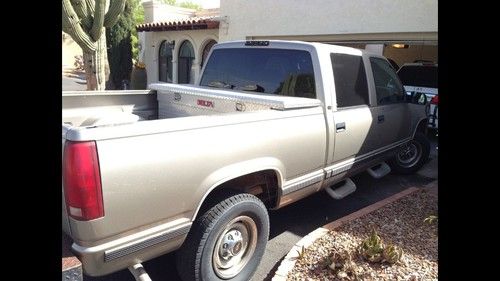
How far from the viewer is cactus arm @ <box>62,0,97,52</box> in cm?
820

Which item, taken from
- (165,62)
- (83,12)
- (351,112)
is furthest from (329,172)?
(165,62)

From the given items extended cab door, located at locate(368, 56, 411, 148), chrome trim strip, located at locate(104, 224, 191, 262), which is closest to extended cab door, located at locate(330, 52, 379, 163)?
extended cab door, located at locate(368, 56, 411, 148)

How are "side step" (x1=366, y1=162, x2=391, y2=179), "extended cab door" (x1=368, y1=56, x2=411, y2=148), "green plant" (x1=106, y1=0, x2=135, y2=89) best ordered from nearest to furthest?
"extended cab door" (x1=368, y1=56, x2=411, y2=148) → "side step" (x1=366, y1=162, x2=391, y2=179) → "green plant" (x1=106, y1=0, x2=135, y2=89)

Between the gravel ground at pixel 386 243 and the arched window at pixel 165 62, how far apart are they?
552 inches

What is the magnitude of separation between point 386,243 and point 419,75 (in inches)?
284

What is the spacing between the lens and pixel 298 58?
4.19 meters

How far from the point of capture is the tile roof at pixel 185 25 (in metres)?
13.8

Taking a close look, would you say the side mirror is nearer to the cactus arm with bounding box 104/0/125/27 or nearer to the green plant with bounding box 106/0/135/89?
the cactus arm with bounding box 104/0/125/27

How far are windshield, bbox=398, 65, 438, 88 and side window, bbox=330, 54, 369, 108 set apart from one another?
5.74 metres

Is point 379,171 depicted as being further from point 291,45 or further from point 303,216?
point 291,45

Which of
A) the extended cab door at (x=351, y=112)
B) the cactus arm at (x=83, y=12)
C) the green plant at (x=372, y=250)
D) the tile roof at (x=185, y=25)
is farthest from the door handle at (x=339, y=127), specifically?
the tile roof at (x=185, y=25)

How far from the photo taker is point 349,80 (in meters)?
4.48
